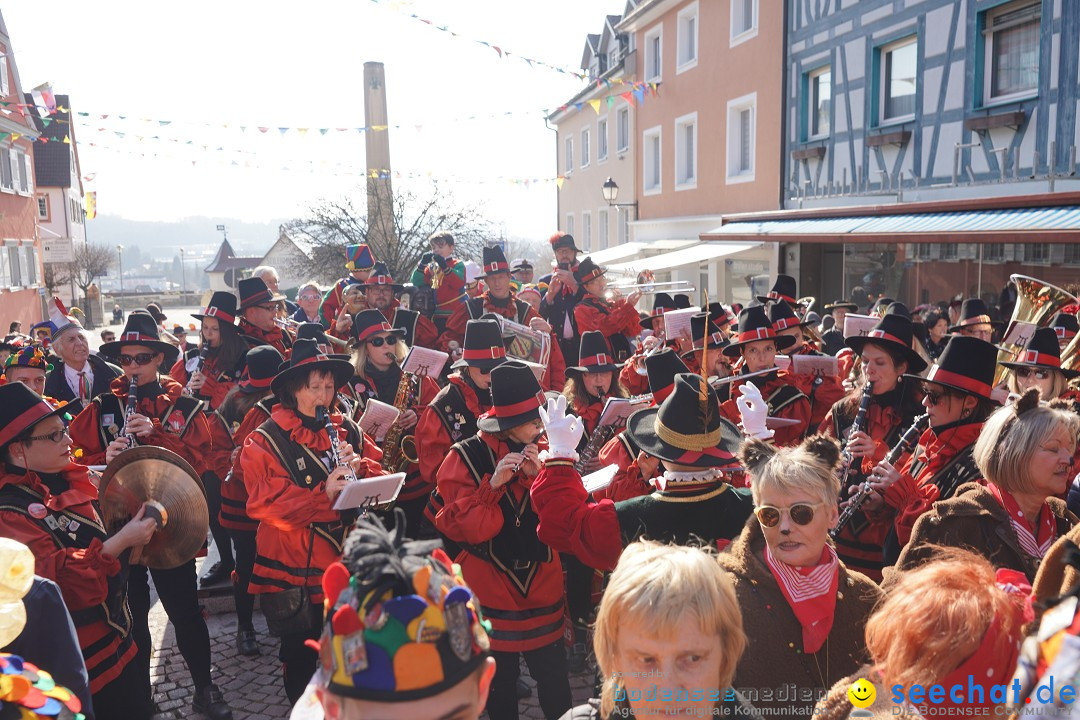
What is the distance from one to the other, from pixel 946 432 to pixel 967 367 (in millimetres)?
335

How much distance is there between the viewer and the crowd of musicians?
2.04 metres

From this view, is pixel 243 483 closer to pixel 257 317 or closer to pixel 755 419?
pixel 257 317

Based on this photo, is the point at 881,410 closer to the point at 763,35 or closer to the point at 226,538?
the point at 226,538

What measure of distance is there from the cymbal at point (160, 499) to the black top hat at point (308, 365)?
0.67 m

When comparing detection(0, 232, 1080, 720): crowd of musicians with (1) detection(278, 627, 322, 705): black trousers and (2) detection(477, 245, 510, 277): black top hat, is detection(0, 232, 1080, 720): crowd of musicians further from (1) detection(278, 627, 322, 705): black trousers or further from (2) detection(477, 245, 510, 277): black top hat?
(2) detection(477, 245, 510, 277): black top hat

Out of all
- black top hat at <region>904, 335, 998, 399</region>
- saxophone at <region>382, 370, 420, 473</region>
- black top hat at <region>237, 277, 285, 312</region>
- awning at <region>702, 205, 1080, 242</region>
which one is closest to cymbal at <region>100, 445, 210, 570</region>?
saxophone at <region>382, 370, 420, 473</region>

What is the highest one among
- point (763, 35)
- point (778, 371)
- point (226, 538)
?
point (763, 35)

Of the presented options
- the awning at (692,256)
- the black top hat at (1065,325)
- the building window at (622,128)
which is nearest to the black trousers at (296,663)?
the black top hat at (1065,325)

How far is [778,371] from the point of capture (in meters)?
5.85

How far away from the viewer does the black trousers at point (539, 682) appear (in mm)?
3955

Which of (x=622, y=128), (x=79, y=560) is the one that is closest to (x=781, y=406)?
(x=79, y=560)

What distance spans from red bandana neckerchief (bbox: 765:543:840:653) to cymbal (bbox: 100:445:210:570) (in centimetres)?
294

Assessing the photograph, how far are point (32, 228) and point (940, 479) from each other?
3497 cm

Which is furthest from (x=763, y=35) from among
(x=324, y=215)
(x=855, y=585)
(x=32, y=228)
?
(x=32, y=228)
